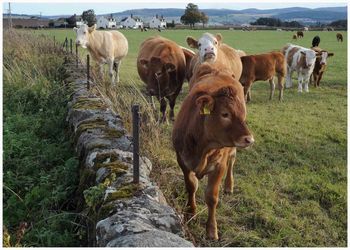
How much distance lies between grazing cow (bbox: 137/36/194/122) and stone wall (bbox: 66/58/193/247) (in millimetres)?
3116

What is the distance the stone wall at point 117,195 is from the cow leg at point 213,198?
1.97 ft

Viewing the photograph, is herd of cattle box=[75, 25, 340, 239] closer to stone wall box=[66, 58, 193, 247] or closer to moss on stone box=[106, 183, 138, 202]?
stone wall box=[66, 58, 193, 247]

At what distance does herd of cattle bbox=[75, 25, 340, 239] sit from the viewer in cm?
385

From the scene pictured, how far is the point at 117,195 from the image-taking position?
11.1 feet

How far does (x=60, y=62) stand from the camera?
11.1 metres

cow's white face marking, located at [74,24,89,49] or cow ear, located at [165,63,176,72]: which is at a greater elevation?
cow's white face marking, located at [74,24,89,49]

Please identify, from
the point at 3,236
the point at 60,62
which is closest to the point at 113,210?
the point at 3,236

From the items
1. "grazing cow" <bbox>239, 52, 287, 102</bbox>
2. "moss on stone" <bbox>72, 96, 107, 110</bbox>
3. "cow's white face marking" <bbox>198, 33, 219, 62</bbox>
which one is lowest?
"moss on stone" <bbox>72, 96, 107, 110</bbox>

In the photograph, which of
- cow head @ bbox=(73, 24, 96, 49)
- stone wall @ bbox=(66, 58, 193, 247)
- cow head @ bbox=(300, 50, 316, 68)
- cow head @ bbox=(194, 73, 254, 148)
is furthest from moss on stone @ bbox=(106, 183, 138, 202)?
cow head @ bbox=(300, 50, 316, 68)

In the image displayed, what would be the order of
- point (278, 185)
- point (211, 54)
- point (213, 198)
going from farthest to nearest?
1. point (211, 54)
2. point (278, 185)
3. point (213, 198)

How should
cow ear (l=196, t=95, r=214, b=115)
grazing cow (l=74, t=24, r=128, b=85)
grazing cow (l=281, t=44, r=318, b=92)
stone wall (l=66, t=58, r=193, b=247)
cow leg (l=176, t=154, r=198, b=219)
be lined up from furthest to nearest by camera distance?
grazing cow (l=281, t=44, r=318, b=92) < grazing cow (l=74, t=24, r=128, b=85) < cow leg (l=176, t=154, r=198, b=219) < cow ear (l=196, t=95, r=214, b=115) < stone wall (l=66, t=58, r=193, b=247)

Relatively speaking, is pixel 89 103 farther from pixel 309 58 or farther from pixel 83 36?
pixel 309 58

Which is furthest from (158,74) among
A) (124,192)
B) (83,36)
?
(83,36)

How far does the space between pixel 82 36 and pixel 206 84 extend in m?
9.73
